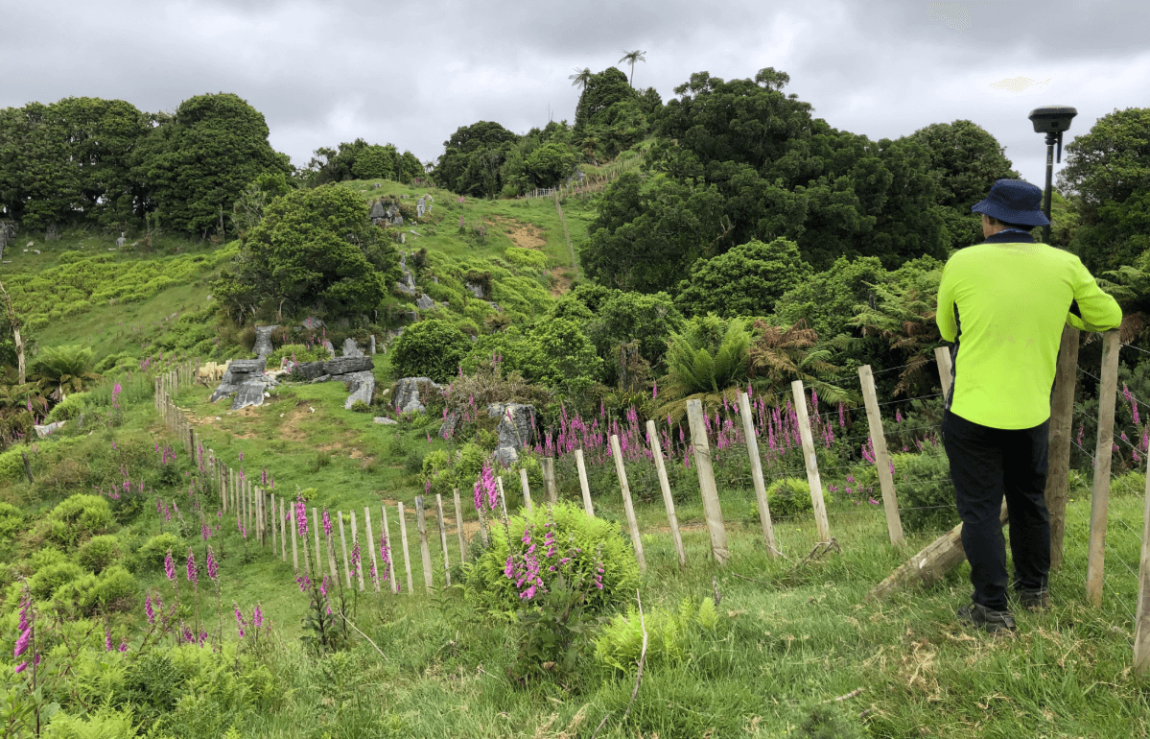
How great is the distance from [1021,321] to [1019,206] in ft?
1.88

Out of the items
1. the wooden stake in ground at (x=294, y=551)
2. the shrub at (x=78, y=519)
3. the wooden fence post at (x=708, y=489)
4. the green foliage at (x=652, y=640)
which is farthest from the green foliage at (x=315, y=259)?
the green foliage at (x=652, y=640)

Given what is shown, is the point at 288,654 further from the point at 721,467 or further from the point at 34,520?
the point at 34,520

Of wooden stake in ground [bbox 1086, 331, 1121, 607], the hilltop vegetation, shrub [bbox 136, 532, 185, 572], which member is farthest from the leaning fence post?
wooden stake in ground [bbox 1086, 331, 1121, 607]

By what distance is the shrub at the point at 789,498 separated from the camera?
731 cm

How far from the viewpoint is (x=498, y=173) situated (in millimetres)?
62812

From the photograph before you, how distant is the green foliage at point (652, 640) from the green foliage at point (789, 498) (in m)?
4.25

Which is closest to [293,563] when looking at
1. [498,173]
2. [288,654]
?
[288,654]

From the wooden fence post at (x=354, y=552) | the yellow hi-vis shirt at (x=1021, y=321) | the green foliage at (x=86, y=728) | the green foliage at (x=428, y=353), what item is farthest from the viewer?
the green foliage at (x=428, y=353)

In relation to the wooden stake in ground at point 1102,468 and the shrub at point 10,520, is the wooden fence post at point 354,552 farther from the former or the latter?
the shrub at point 10,520

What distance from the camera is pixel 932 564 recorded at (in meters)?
3.43

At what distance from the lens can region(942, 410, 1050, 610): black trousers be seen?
9.44 feet

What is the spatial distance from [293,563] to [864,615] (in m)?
8.41

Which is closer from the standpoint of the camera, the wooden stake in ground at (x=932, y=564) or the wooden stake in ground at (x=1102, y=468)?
the wooden stake in ground at (x=1102, y=468)

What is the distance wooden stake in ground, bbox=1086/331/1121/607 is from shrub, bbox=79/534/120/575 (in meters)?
11.5
